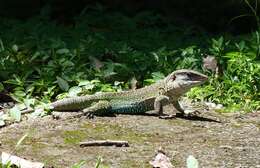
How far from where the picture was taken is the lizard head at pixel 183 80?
23.9 ft

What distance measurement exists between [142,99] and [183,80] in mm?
441

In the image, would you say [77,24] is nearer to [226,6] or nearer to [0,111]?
[226,6]

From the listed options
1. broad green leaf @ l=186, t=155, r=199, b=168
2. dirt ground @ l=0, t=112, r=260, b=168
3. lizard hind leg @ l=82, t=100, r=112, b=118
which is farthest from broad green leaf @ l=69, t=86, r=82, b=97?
broad green leaf @ l=186, t=155, r=199, b=168

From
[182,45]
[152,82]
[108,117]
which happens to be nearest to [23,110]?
[108,117]

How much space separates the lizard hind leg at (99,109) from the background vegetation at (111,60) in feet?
1.89

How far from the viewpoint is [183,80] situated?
7332 millimetres

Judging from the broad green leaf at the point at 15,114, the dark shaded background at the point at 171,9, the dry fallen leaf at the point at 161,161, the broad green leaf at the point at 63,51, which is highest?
the dark shaded background at the point at 171,9

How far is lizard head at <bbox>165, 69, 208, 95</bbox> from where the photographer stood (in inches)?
287

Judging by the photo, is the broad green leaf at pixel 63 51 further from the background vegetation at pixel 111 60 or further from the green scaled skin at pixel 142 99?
the green scaled skin at pixel 142 99

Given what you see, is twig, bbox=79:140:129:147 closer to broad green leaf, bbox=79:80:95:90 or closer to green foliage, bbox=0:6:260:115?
green foliage, bbox=0:6:260:115

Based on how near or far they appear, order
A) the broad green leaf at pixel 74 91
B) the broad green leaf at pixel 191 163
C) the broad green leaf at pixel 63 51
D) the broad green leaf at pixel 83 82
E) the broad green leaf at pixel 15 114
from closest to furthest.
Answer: the broad green leaf at pixel 191 163
the broad green leaf at pixel 15 114
the broad green leaf at pixel 74 91
the broad green leaf at pixel 83 82
the broad green leaf at pixel 63 51

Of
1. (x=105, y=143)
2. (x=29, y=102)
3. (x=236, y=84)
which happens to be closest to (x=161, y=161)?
(x=105, y=143)

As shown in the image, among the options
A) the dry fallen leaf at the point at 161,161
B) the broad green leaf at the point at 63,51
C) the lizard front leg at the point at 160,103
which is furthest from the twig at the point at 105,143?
the broad green leaf at the point at 63,51

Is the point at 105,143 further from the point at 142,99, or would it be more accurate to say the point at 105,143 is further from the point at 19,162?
the point at 142,99
